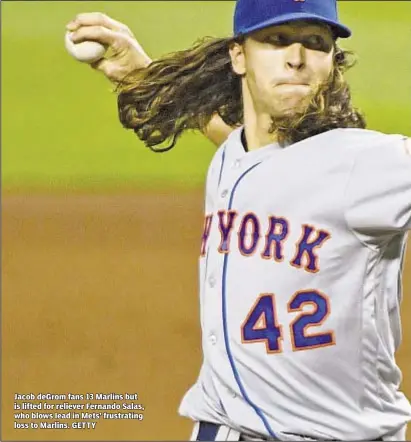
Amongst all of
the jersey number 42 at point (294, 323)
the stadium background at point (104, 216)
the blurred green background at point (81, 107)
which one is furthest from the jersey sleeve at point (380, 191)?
the blurred green background at point (81, 107)

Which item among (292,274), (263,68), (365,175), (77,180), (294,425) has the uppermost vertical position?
(77,180)

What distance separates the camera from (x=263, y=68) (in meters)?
1.21

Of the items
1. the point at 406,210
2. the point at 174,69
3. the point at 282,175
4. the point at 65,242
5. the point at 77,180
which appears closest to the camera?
the point at 406,210

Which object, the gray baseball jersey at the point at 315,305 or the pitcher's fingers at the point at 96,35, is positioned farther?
the pitcher's fingers at the point at 96,35

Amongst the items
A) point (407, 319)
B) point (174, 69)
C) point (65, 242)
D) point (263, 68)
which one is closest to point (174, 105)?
point (174, 69)

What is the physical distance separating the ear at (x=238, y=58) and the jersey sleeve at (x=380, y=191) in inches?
10.7

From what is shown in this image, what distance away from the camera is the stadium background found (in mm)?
2746

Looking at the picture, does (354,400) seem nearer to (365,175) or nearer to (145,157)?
(365,175)

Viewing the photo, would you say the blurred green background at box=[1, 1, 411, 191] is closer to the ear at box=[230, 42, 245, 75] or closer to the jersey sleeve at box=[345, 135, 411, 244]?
the ear at box=[230, 42, 245, 75]

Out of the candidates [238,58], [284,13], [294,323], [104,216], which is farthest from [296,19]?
[104,216]

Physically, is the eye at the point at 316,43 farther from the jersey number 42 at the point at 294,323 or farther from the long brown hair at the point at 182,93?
the jersey number 42 at the point at 294,323

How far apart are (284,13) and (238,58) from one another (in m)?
0.13

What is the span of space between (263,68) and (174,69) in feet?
0.92

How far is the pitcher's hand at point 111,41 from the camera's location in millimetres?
1463
